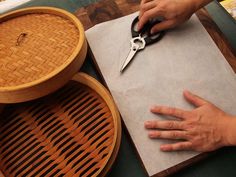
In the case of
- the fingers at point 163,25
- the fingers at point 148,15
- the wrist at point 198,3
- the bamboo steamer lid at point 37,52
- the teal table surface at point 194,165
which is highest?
the bamboo steamer lid at point 37,52

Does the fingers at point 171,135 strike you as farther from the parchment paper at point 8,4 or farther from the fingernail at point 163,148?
the parchment paper at point 8,4

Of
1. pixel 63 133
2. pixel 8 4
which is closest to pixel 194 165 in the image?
pixel 63 133

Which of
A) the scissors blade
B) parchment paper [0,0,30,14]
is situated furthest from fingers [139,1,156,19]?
parchment paper [0,0,30,14]

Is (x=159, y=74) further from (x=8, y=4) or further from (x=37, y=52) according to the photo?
(x=8, y=4)

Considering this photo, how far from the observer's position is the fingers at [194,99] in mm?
726

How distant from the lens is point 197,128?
0.70 m

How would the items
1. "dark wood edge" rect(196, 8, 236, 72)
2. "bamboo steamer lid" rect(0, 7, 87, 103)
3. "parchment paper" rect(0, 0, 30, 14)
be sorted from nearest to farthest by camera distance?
1. "bamboo steamer lid" rect(0, 7, 87, 103)
2. "dark wood edge" rect(196, 8, 236, 72)
3. "parchment paper" rect(0, 0, 30, 14)

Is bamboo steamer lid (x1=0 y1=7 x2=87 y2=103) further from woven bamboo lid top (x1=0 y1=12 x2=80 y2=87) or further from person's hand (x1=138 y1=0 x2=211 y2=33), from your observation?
person's hand (x1=138 y1=0 x2=211 y2=33)

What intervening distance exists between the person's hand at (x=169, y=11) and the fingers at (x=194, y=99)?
219 millimetres

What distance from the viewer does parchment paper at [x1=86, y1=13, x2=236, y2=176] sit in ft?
2.36

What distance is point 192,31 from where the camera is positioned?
0.88m

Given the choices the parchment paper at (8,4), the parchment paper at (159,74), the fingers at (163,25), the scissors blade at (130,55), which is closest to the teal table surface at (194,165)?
the parchment paper at (159,74)

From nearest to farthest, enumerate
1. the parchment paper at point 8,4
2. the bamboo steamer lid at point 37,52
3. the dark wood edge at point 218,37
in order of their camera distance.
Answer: the bamboo steamer lid at point 37,52 < the dark wood edge at point 218,37 < the parchment paper at point 8,4

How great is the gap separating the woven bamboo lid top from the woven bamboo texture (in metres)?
0.09
